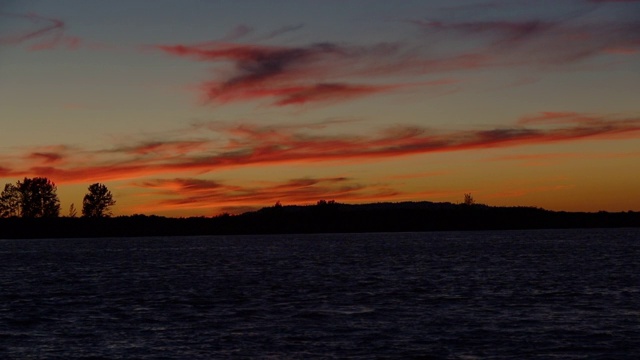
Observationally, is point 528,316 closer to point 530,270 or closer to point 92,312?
point 92,312

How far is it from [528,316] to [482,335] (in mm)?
8790

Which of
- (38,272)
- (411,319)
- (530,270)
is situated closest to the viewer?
(411,319)

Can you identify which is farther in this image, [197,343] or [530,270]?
[530,270]

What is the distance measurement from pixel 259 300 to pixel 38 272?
53929 mm

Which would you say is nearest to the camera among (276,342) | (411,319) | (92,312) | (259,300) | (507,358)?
(507,358)

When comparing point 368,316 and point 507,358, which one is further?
point 368,316

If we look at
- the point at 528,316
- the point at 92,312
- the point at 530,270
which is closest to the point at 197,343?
the point at 92,312

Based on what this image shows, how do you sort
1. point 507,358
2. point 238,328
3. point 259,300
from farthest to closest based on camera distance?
point 259,300 < point 238,328 < point 507,358

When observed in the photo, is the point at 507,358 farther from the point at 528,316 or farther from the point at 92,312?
the point at 92,312

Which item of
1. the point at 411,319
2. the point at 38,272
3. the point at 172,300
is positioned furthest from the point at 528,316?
the point at 38,272

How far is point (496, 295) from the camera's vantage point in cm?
6312

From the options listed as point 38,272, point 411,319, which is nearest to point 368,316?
point 411,319

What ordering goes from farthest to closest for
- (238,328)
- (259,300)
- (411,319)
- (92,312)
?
(259,300) → (92,312) → (411,319) → (238,328)

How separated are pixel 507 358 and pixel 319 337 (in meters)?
10.3
